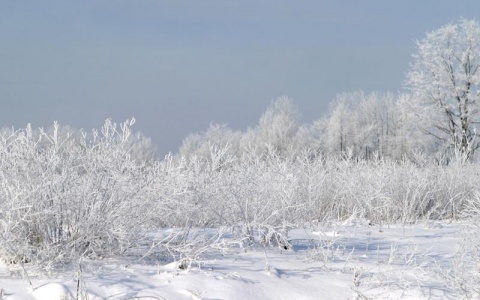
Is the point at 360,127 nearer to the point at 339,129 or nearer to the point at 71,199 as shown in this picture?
the point at 339,129

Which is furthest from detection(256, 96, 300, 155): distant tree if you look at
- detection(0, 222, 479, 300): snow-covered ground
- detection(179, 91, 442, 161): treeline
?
detection(0, 222, 479, 300): snow-covered ground

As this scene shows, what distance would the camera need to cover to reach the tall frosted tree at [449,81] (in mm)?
27844

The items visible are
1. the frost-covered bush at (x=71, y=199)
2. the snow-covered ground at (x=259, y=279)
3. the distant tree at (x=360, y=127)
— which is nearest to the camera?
the snow-covered ground at (x=259, y=279)

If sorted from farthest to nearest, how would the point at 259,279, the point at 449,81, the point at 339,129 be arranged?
the point at 339,129, the point at 449,81, the point at 259,279

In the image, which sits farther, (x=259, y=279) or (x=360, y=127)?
(x=360, y=127)

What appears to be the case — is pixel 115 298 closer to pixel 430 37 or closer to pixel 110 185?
pixel 110 185

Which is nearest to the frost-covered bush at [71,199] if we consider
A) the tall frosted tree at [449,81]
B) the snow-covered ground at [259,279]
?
the snow-covered ground at [259,279]

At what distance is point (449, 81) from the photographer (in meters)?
28.1

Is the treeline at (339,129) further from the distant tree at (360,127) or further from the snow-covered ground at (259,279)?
the snow-covered ground at (259,279)

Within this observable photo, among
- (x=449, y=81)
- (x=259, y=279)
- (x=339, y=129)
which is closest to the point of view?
(x=259, y=279)

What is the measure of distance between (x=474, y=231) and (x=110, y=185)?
9.69 ft

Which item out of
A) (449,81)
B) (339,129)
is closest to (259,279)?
(449,81)

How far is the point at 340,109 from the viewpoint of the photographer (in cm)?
4506

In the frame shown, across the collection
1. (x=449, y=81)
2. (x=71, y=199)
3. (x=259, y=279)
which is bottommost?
(x=259, y=279)
